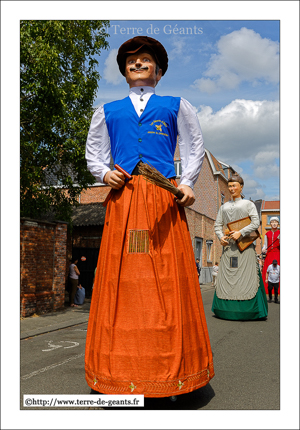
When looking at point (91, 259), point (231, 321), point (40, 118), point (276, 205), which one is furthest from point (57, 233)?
point (276, 205)

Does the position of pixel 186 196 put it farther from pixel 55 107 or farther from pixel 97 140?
pixel 55 107

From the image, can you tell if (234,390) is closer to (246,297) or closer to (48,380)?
(48,380)

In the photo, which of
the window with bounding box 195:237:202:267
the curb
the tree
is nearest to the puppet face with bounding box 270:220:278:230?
the tree

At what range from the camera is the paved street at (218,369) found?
282 centimetres

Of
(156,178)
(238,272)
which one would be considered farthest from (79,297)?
(156,178)

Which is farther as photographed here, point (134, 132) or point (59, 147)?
point (59, 147)

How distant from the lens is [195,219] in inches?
840

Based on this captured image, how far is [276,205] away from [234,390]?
154cm

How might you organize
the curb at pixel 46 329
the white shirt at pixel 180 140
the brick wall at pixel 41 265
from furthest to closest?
the brick wall at pixel 41 265 → the curb at pixel 46 329 → the white shirt at pixel 180 140

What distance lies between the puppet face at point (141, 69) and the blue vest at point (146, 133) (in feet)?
0.58

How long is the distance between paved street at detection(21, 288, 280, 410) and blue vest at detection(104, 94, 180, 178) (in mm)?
1756

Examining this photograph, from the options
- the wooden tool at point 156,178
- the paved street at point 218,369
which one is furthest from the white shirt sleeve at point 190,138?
the paved street at point 218,369

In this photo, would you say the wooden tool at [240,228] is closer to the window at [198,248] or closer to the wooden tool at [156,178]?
the wooden tool at [156,178]

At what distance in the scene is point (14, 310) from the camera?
273 centimetres
